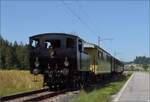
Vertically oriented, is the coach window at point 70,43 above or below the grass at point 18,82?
above

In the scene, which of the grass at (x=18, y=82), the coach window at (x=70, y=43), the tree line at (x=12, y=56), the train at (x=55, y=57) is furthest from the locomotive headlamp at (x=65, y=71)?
the tree line at (x=12, y=56)

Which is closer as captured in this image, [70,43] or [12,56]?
[70,43]

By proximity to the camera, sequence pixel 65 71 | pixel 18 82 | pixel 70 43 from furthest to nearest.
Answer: pixel 18 82 → pixel 70 43 → pixel 65 71

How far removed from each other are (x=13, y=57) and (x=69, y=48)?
378 ft

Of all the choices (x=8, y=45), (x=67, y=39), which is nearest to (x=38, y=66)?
(x=67, y=39)

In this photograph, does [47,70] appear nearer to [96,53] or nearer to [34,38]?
[34,38]

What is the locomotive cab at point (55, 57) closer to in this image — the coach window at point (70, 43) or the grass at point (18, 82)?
the coach window at point (70, 43)

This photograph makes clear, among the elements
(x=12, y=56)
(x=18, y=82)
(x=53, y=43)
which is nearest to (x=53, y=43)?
(x=53, y=43)

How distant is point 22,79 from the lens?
124 feet

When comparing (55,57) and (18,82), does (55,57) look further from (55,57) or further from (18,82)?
(18,82)

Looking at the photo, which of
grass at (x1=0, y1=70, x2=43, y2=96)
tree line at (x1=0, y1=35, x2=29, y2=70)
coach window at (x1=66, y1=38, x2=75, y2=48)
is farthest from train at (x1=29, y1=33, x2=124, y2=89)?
tree line at (x1=0, y1=35, x2=29, y2=70)

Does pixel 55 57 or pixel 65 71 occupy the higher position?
pixel 55 57

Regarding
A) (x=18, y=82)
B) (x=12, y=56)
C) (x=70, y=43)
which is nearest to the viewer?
(x=70, y=43)

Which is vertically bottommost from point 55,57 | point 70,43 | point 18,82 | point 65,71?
point 18,82
